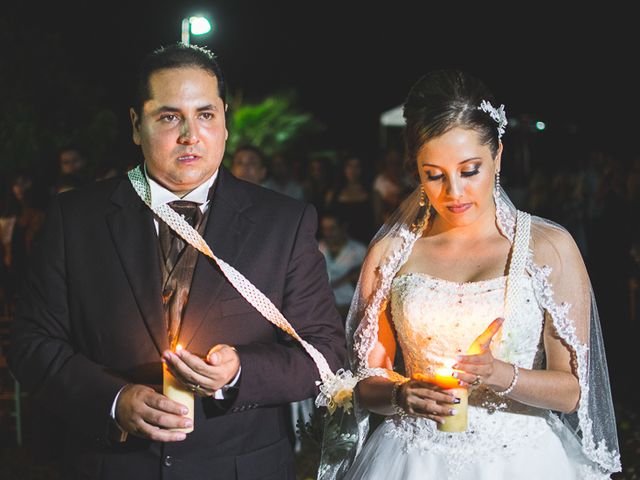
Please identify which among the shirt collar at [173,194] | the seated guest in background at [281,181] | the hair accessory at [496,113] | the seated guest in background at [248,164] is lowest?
the shirt collar at [173,194]

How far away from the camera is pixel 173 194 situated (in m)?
2.86

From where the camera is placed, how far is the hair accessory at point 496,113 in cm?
324

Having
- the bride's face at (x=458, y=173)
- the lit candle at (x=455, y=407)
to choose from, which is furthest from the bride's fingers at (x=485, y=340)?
the bride's face at (x=458, y=173)

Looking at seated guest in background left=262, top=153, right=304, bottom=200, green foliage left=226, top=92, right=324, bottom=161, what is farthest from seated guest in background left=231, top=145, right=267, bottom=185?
green foliage left=226, top=92, right=324, bottom=161

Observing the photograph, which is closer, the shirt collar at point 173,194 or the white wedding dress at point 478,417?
the shirt collar at point 173,194

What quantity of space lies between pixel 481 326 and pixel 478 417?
356 millimetres

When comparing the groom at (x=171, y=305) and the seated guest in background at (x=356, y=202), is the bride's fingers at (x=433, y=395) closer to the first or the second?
the groom at (x=171, y=305)

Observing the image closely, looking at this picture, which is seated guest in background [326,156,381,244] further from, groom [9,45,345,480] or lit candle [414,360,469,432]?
lit candle [414,360,469,432]

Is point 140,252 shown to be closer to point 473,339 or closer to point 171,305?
point 171,305

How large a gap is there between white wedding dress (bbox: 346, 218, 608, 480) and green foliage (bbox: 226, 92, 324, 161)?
14933 millimetres

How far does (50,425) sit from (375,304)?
1.56 metres

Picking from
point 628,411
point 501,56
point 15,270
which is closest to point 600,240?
point 628,411

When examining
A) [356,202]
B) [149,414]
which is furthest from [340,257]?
[149,414]

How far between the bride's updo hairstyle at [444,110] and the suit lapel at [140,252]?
1.11 meters
